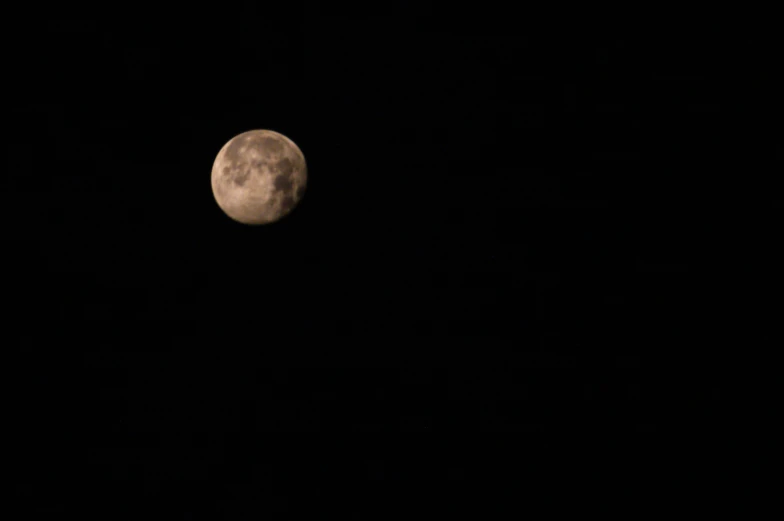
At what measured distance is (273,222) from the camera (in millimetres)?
2107

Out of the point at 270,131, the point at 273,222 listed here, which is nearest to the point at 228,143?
the point at 270,131

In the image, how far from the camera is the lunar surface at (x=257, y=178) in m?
2.02

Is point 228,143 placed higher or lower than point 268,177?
Answer: higher

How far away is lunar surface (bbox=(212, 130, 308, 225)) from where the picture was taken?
2023mm

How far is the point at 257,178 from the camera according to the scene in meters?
2.02

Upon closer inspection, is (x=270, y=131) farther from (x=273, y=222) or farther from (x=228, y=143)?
(x=273, y=222)

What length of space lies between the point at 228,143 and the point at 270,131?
0.67 feet

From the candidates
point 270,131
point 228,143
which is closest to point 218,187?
point 228,143

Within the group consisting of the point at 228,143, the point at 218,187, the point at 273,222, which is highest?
the point at 228,143

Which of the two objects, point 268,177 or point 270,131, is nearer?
point 268,177

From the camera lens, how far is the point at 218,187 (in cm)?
211

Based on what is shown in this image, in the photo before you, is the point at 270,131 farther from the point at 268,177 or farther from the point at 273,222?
the point at 273,222

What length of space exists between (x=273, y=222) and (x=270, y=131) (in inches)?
17.6

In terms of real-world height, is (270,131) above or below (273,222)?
above
